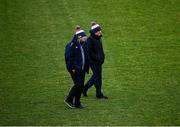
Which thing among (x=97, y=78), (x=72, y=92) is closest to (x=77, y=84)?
(x=72, y=92)

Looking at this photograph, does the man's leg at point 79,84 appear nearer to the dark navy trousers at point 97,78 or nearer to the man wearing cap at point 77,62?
the man wearing cap at point 77,62

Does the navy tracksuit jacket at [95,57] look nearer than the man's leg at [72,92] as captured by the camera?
No

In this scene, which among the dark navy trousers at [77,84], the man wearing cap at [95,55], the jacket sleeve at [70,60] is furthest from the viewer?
the man wearing cap at [95,55]

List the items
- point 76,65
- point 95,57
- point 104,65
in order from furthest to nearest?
point 104,65 < point 95,57 < point 76,65

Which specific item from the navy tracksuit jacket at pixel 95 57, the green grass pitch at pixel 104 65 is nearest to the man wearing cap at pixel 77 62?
the green grass pitch at pixel 104 65

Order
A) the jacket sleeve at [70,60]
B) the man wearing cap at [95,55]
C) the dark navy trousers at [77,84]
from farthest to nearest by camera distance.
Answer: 1. the man wearing cap at [95,55]
2. the dark navy trousers at [77,84]
3. the jacket sleeve at [70,60]

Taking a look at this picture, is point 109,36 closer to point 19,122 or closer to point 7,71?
point 7,71

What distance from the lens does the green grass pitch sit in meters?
16.0

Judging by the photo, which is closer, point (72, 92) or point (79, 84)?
point (79, 84)

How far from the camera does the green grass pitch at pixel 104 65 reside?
52.6ft

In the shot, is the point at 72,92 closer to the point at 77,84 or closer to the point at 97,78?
the point at 77,84

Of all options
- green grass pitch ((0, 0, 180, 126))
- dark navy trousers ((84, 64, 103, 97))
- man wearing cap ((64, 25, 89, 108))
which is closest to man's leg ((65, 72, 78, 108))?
man wearing cap ((64, 25, 89, 108))

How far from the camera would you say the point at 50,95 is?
17375 millimetres

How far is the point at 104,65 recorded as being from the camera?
64.4 ft
